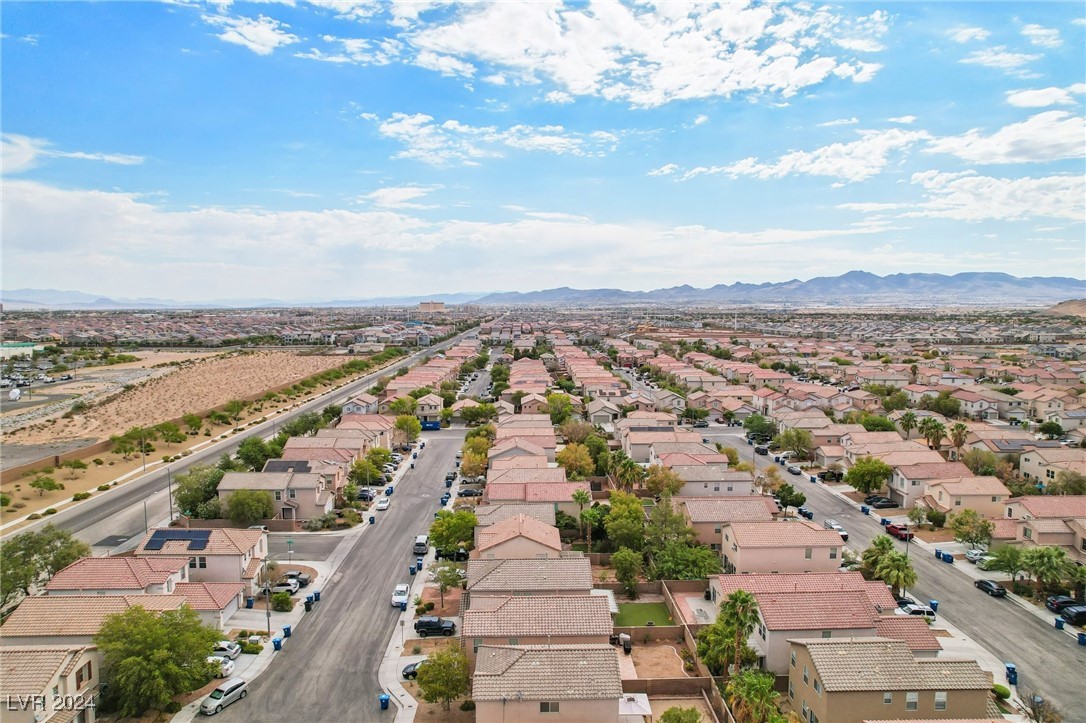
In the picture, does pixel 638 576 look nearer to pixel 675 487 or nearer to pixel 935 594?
pixel 675 487

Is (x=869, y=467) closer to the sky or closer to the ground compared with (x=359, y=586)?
closer to the sky

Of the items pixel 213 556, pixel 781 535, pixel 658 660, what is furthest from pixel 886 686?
pixel 213 556

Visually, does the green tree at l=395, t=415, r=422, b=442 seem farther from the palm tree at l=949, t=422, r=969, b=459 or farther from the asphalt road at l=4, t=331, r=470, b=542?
the palm tree at l=949, t=422, r=969, b=459

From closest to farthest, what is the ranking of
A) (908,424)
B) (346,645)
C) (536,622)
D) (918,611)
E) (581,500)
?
(536,622) → (346,645) → (918,611) → (581,500) → (908,424)

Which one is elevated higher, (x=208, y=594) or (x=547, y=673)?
(x=547, y=673)

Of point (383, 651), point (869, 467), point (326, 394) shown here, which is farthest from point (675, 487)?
point (326, 394)

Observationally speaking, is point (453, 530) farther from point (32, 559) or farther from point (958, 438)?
point (958, 438)

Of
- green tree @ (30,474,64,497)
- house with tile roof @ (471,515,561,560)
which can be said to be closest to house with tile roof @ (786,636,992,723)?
house with tile roof @ (471,515,561,560)

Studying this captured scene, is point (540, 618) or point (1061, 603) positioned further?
point (1061, 603)
